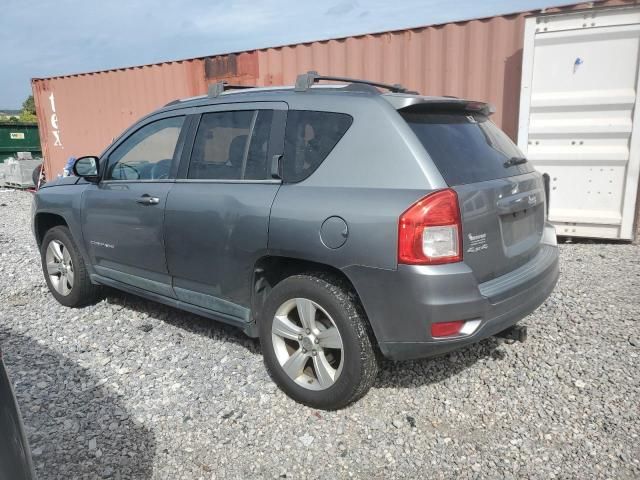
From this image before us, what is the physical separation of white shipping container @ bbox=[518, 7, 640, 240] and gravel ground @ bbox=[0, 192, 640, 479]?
2209 millimetres

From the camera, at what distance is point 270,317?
2932 mm

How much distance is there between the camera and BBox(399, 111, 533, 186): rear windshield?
2557mm

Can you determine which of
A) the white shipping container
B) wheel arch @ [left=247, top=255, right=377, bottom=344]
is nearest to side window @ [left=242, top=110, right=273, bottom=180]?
wheel arch @ [left=247, top=255, right=377, bottom=344]

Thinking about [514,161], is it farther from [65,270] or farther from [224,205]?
[65,270]

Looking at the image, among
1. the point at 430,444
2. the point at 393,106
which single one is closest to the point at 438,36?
the point at 393,106

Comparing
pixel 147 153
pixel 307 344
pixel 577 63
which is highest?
pixel 577 63

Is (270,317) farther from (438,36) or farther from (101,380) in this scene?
(438,36)

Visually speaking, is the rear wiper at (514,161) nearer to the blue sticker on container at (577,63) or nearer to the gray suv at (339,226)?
the gray suv at (339,226)

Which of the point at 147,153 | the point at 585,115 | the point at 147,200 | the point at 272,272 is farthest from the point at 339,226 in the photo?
the point at 585,115

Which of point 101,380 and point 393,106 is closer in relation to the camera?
point 393,106

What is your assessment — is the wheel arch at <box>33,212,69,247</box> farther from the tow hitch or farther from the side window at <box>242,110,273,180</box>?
the tow hitch

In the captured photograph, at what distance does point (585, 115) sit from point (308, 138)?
177 inches

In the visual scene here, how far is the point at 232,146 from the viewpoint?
324 centimetres

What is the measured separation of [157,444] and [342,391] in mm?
1006
